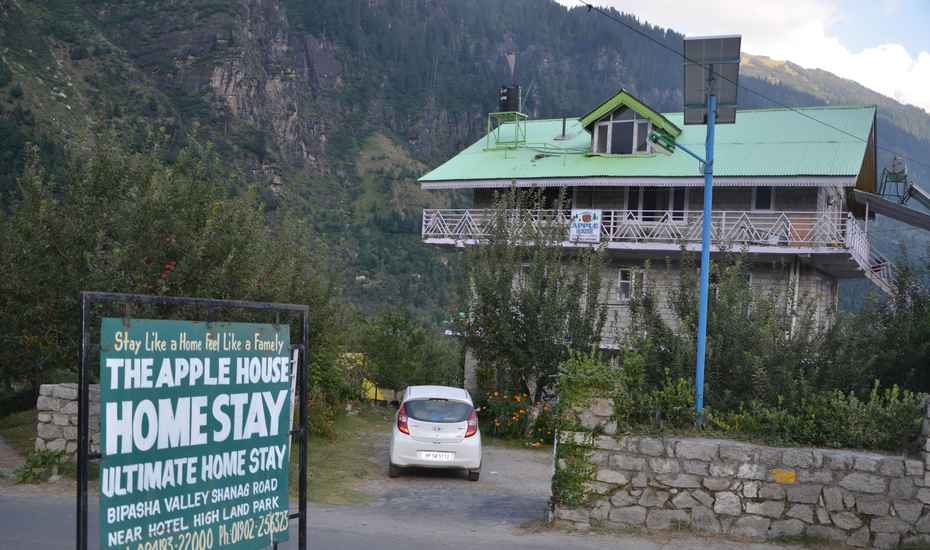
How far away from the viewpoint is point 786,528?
1016 centimetres

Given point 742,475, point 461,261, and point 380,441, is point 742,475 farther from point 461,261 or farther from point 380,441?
point 461,261

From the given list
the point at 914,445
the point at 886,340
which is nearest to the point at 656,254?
the point at 886,340

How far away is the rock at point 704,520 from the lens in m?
10.3

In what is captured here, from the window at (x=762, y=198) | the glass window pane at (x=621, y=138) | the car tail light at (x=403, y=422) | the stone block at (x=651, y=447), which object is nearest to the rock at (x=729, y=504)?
the stone block at (x=651, y=447)

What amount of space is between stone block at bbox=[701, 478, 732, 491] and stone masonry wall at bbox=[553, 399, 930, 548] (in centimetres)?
1

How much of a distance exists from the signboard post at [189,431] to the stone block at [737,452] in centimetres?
614

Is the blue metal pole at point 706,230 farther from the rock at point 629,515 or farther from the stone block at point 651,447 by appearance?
the rock at point 629,515

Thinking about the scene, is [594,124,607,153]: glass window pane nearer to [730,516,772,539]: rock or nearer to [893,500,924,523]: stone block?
[730,516,772,539]: rock

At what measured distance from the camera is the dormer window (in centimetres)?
2856

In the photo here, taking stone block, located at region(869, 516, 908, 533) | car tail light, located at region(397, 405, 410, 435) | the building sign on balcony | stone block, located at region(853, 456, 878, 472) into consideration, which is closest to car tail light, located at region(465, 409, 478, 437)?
car tail light, located at region(397, 405, 410, 435)

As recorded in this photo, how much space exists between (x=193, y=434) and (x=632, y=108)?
25398 millimetres

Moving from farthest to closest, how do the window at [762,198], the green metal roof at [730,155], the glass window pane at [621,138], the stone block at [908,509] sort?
the glass window pane at [621,138], the window at [762,198], the green metal roof at [730,155], the stone block at [908,509]

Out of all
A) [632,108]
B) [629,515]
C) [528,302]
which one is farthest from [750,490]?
[632,108]

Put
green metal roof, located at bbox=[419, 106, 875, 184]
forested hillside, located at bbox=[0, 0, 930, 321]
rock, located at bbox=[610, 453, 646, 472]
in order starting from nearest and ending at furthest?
rock, located at bbox=[610, 453, 646, 472], green metal roof, located at bbox=[419, 106, 875, 184], forested hillside, located at bbox=[0, 0, 930, 321]
